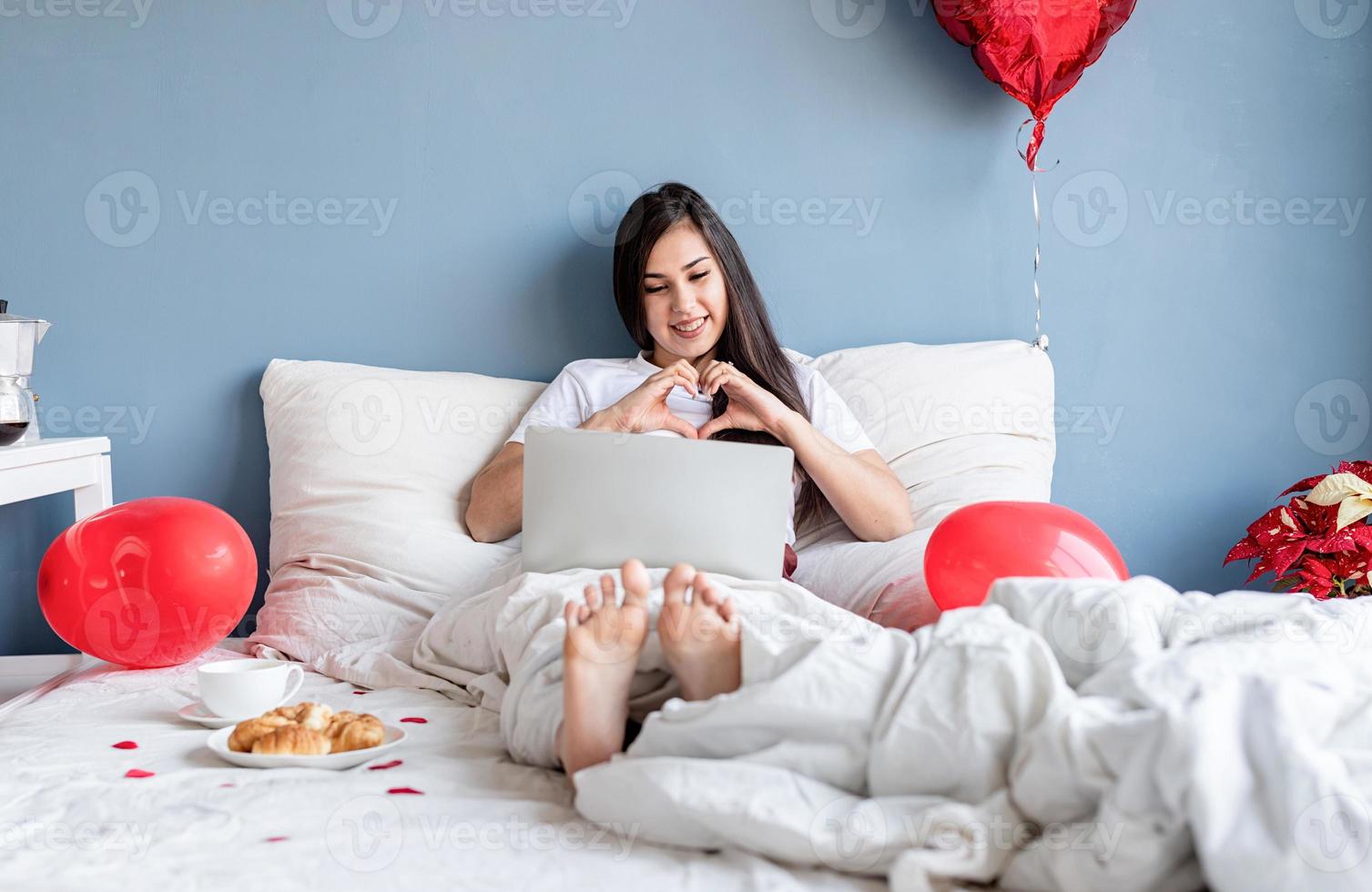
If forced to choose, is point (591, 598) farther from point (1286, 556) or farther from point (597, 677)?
point (1286, 556)

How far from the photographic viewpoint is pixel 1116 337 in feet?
7.48

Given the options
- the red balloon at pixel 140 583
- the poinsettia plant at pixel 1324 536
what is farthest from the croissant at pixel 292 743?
the poinsettia plant at pixel 1324 536

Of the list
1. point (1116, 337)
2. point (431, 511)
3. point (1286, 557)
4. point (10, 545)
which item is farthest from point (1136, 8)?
point (10, 545)

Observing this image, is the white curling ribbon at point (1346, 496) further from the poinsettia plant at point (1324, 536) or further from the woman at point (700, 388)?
the woman at point (700, 388)

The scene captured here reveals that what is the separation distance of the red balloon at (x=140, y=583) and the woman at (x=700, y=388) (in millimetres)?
442

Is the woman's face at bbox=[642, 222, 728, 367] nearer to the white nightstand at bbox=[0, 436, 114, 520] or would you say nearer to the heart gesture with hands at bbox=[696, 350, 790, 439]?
the heart gesture with hands at bbox=[696, 350, 790, 439]

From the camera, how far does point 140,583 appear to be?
158cm

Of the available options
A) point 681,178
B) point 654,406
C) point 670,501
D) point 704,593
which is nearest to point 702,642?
point 704,593

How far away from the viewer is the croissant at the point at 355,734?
1.18 metres

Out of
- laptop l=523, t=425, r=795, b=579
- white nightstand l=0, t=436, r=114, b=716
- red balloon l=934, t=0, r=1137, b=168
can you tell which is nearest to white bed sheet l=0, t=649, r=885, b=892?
laptop l=523, t=425, r=795, b=579

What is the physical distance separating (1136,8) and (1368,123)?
0.56 meters

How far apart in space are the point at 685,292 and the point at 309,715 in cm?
106

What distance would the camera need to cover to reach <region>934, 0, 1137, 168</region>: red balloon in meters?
2.04

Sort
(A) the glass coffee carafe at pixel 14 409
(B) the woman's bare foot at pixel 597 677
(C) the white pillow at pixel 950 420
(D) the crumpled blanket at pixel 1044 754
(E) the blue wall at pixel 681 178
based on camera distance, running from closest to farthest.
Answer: (D) the crumpled blanket at pixel 1044 754, (B) the woman's bare foot at pixel 597 677, (A) the glass coffee carafe at pixel 14 409, (C) the white pillow at pixel 950 420, (E) the blue wall at pixel 681 178
